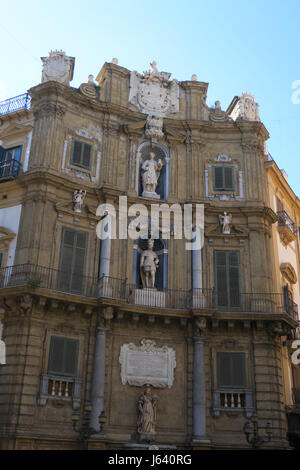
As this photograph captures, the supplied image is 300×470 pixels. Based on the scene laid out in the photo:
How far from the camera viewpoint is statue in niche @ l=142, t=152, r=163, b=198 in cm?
2436

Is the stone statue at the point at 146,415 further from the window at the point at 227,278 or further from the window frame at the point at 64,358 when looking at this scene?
the window at the point at 227,278

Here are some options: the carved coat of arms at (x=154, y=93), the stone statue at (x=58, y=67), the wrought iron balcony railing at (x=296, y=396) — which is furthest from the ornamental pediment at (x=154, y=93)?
the wrought iron balcony railing at (x=296, y=396)

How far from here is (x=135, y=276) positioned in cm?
2283

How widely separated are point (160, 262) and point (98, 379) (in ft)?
19.0

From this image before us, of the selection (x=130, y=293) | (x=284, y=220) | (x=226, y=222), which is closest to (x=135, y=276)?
(x=130, y=293)

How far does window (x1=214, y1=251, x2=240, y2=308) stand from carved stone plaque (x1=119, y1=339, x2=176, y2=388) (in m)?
3.18

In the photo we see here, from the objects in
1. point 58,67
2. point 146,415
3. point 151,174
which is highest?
point 58,67

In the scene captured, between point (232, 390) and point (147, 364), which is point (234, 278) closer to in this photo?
point (232, 390)

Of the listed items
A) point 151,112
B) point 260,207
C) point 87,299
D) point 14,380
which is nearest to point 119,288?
point 87,299

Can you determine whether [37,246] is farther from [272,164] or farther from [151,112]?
[272,164]

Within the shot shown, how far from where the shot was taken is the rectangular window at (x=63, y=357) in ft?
65.0

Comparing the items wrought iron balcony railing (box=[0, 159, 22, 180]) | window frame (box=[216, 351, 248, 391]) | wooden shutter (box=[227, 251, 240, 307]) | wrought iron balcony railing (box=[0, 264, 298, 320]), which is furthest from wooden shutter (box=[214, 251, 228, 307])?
wrought iron balcony railing (box=[0, 159, 22, 180])

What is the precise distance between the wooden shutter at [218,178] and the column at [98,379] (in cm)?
850

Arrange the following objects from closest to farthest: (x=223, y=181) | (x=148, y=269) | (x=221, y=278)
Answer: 1. (x=148, y=269)
2. (x=221, y=278)
3. (x=223, y=181)
